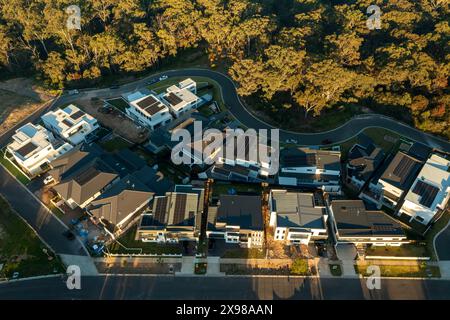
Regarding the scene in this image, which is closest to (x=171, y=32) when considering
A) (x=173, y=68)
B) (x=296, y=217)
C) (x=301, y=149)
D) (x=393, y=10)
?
(x=173, y=68)

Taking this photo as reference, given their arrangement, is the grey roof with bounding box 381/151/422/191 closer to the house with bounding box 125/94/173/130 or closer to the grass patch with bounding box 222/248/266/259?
the grass patch with bounding box 222/248/266/259

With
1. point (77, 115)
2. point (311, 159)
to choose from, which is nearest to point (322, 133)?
point (311, 159)

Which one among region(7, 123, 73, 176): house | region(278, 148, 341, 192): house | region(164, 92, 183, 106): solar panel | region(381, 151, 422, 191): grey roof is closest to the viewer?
region(381, 151, 422, 191): grey roof

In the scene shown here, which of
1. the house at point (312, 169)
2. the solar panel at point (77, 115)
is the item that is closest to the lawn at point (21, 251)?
the solar panel at point (77, 115)

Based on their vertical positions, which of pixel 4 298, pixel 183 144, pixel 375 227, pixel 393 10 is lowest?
pixel 4 298

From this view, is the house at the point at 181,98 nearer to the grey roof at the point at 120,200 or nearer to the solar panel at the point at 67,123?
the solar panel at the point at 67,123

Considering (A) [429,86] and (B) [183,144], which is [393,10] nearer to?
(A) [429,86]

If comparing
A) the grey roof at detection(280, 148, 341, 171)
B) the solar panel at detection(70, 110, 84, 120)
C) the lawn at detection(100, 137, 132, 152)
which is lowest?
the lawn at detection(100, 137, 132, 152)

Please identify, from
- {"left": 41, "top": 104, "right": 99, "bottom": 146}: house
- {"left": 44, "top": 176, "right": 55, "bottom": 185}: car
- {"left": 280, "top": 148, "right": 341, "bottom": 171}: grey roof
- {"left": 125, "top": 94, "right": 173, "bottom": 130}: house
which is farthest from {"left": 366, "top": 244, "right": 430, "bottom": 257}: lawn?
{"left": 41, "top": 104, "right": 99, "bottom": 146}: house
